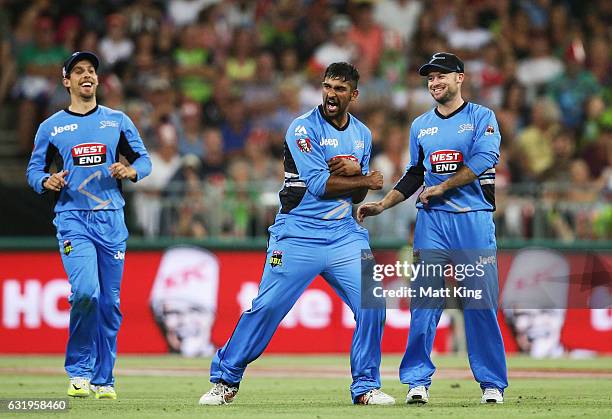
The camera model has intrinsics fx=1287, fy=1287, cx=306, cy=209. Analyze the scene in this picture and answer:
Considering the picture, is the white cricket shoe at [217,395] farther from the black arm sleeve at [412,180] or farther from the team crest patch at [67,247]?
the black arm sleeve at [412,180]

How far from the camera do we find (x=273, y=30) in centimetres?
2191

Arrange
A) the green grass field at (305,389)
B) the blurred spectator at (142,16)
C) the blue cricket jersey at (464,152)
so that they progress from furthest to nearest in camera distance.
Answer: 1. the blurred spectator at (142,16)
2. the blue cricket jersey at (464,152)
3. the green grass field at (305,389)

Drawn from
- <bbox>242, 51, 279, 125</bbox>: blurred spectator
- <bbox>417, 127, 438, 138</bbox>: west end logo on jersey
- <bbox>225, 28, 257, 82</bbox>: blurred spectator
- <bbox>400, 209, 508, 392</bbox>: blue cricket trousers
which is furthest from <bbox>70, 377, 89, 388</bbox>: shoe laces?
<bbox>225, 28, 257, 82</bbox>: blurred spectator

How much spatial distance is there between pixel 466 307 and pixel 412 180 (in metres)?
1.19

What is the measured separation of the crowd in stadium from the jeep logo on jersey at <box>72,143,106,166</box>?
6.52 meters

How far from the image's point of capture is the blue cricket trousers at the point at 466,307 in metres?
10.1

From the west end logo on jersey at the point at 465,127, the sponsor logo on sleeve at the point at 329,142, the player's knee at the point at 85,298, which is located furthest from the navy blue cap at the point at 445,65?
the player's knee at the point at 85,298

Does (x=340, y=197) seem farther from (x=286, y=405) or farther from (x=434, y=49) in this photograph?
(x=434, y=49)

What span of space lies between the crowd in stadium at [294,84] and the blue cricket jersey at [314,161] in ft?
24.7

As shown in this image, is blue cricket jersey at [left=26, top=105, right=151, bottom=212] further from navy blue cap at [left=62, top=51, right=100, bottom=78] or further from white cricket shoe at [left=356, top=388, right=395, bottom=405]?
white cricket shoe at [left=356, top=388, right=395, bottom=405]

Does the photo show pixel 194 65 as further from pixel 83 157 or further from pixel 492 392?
pixel 492 392

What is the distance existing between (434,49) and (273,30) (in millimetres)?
2752

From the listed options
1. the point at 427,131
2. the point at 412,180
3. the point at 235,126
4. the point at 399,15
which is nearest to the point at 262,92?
the point at 235,126

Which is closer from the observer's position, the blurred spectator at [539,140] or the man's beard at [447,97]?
the man's beard at [447,97]
